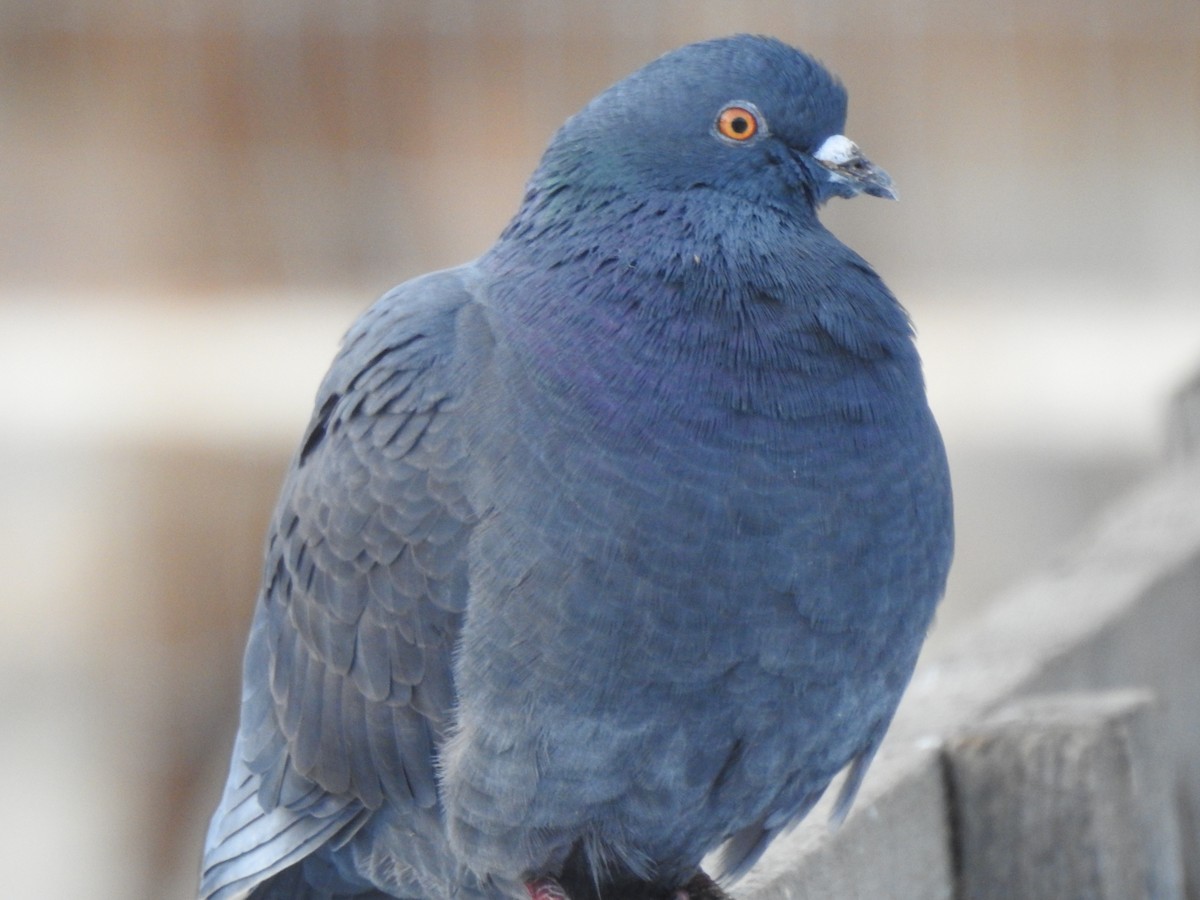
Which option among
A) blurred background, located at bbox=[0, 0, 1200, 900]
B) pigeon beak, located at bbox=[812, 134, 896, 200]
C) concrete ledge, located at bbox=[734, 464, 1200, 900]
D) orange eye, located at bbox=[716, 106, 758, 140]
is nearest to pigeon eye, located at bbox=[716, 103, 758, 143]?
orange eye, located at bbox=[716, 106, 758, 140]

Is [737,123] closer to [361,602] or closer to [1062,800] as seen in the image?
[361,602]

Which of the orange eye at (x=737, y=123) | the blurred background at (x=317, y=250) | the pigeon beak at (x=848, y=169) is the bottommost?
the blurred background at (x=317, y=250)

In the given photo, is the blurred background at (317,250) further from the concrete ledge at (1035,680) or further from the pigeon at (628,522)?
the pigeon at (628,522)

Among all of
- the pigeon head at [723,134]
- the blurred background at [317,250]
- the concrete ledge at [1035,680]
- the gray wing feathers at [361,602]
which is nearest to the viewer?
the concrete ledge at [1035,680]

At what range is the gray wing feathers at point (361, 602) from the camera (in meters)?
2.59

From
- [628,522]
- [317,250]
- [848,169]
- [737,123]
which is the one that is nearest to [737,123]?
[737,123]

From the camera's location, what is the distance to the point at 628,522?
7.95 ft

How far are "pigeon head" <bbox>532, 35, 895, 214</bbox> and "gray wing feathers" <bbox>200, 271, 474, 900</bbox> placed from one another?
325mm

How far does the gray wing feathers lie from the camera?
8.50 ft

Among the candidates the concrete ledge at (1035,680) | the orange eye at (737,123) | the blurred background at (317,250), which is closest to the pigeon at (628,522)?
the orange eye at (737,123)

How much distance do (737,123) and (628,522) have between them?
2.31 feet

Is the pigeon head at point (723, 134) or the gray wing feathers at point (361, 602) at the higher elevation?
the pigeon head at point (723, 134)

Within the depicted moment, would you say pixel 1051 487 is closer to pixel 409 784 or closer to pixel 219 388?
pixel 219 388

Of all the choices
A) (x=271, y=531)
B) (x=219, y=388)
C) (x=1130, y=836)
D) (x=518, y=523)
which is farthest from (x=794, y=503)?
(x=219, y=388)
